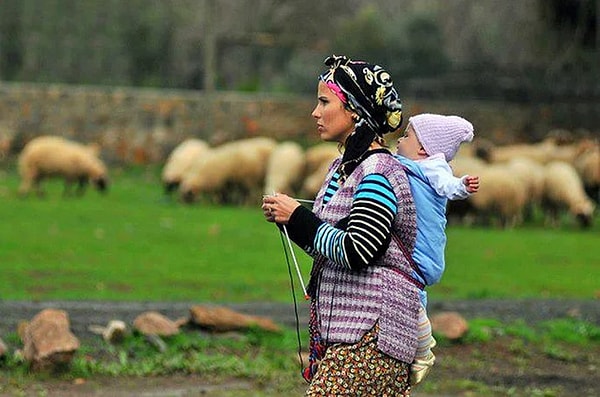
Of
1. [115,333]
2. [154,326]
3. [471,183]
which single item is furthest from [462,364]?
[471,183]

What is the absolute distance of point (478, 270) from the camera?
52.5 feet

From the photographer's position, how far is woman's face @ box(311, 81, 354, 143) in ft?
15.7

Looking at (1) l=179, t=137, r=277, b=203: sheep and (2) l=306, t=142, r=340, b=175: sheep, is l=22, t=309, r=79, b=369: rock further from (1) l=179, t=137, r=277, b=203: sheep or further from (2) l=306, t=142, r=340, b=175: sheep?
(2) l=306, t=142, r=340, b=175: sheep

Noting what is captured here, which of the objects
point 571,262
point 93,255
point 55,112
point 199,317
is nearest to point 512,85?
point 55,112

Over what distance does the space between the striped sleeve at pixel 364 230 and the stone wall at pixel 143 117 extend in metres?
26.8

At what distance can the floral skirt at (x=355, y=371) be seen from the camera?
464cm

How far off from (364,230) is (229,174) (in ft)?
73.5

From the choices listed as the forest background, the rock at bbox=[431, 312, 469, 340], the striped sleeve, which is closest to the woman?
the striped sleeve

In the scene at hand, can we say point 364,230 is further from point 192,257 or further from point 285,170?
point 285,170

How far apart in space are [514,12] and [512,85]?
1089cm

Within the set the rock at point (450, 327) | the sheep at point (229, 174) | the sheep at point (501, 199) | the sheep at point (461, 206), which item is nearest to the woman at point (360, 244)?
the rock at point (450, 327)

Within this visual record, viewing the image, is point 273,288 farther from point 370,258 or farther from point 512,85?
point 512,85

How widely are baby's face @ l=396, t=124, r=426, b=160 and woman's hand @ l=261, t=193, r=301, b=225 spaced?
1.64ft

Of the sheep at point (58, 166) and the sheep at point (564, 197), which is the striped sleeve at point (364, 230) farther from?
the sheep at point (58, 166)
